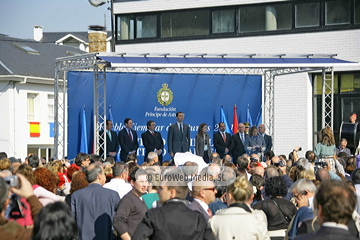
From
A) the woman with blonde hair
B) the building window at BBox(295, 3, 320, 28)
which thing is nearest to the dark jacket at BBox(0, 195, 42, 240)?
the woman with blonde hair

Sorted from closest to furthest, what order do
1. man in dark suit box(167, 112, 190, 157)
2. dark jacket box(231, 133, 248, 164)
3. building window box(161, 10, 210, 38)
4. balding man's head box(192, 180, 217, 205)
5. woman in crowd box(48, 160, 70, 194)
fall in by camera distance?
balding man's head box(192, 180, 217, 205), woman in crowd box(48, 160, 70, 194), man in dark suit box(167, 112, 190, 157), dark jacket box(231, 133, 248, 164), building window box(161, 10, 210, 38)

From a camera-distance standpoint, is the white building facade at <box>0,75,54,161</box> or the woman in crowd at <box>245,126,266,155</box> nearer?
the woman in crowd at <box>245,126,266,155</box>

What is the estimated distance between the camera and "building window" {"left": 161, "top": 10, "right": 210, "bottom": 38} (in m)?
24.6

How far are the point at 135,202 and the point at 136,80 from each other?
12725 millimetres

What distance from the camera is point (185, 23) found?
24906 millimetres

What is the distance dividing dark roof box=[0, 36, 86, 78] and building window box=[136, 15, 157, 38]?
1073 centimetres

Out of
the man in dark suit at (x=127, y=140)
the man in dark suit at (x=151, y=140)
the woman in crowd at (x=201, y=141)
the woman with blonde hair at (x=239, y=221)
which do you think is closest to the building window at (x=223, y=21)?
the woman in crowd at (x=201, y=141)

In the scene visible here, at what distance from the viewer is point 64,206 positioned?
3.95 m

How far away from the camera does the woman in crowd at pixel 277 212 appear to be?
6.88m

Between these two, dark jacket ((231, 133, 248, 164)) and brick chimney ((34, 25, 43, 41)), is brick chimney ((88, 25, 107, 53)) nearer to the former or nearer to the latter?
dark jacket ((231, 133, 248, 164))

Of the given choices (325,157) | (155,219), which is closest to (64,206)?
(155,219)

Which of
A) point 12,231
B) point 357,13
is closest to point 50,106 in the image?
point 357,13

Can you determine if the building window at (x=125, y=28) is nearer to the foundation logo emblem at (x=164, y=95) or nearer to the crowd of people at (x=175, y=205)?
the foundation logo emblem at (x=164, y=95)

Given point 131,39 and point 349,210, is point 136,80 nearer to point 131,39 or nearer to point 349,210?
point 131,39
